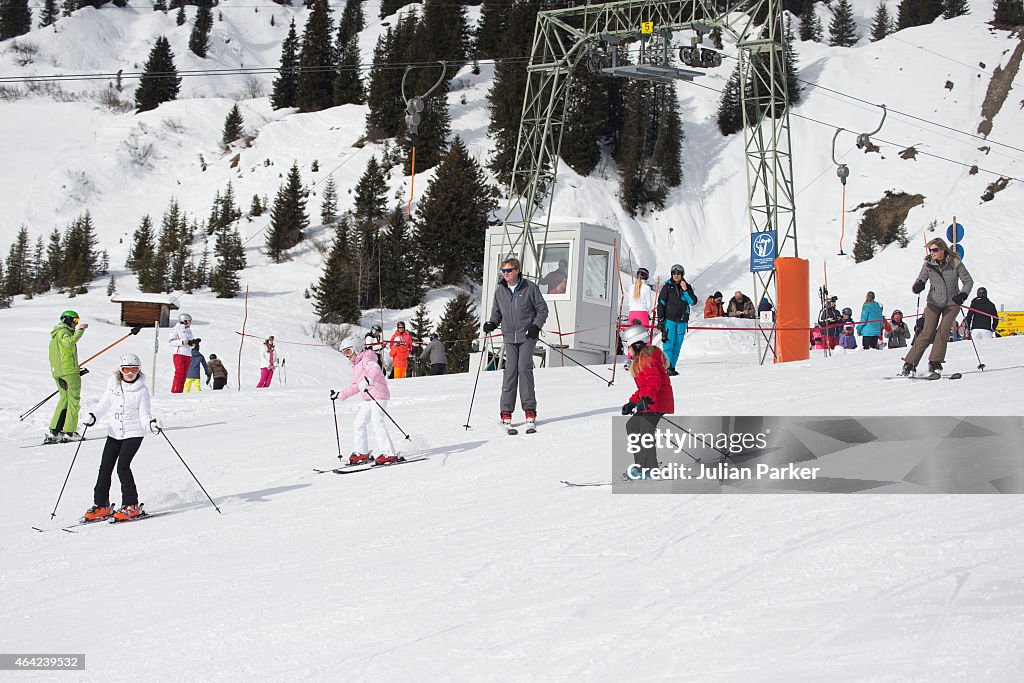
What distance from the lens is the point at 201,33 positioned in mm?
108688

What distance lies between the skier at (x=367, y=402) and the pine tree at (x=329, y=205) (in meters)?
45.0

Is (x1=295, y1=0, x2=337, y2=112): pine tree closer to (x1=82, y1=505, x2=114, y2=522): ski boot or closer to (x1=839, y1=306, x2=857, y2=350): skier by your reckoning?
(x1=839, y1=306, x2=857, y2=350): skier

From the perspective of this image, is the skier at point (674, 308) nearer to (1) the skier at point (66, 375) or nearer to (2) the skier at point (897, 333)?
(1) the skier at point (66, 375)

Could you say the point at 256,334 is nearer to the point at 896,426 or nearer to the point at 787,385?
the point at 787,385

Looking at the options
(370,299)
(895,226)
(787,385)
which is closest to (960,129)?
(895,226)

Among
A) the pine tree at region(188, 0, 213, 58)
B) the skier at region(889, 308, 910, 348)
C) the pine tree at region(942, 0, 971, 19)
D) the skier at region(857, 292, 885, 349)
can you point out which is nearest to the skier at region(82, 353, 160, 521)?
the skier at region(857, 292, 885, 349)

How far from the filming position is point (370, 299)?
1761 inches

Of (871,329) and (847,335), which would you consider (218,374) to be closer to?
(847,335)

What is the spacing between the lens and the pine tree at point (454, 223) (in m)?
46.8

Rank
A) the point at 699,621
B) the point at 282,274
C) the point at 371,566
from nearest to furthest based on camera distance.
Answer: the point at 699,621 → the point at 371,566 → the point at 282,274

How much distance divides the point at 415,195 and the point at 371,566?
153 ft

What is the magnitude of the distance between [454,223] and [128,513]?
1513 inches

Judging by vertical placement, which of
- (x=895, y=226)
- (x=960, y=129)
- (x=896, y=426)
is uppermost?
(x=960, y=129)

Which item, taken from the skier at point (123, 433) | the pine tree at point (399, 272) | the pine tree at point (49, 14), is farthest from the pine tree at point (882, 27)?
A: the skier at point (123, 433)
